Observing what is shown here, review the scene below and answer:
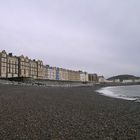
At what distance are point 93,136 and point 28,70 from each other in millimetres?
104088

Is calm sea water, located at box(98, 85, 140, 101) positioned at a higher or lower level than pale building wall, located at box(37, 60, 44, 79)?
lower

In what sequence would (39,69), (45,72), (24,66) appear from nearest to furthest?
(24,66), (39,69), (45,72)

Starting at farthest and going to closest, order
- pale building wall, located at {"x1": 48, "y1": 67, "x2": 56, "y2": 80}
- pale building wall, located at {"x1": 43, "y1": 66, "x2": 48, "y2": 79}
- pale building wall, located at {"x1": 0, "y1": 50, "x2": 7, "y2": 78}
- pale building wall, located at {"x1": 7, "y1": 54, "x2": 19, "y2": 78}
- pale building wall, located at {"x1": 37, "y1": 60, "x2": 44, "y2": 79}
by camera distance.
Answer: pale building wall, located at {"x1": 48, "y1": 67, "x2": 56, "y2": 80} < pale building wall, located at {"x1": 43, "y1": 66, "x2": 48, "y2": 79} < pale building wall, located at {"x1": 37, "y1": 60, "x2": 44, "y2": 79} < pale building wall, located at {"x1": 7, "y1": 54, "x2": 19, "y2": 78} < pale building wall, located at {"x1": 0, "y1": 50, "x2": 7, "y2": 78}

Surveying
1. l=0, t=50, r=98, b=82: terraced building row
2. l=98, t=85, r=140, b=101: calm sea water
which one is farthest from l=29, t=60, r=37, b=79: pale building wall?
l=98, t=85, r=140, b=101: calm sea water

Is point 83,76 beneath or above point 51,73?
beneath

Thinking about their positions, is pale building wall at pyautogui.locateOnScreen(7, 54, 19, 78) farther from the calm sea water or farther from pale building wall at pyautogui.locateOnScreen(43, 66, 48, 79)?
the calm sea water

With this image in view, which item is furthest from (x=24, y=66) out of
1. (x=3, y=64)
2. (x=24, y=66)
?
(x=3, y=64)

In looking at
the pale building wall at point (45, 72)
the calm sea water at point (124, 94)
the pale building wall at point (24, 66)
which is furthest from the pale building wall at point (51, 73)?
the calm sea water at point (124, 94)

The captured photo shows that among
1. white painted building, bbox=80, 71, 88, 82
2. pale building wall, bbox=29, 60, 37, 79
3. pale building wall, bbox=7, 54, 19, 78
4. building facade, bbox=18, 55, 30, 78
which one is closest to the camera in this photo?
pale building wall, bbox=7, 54, 19, 78

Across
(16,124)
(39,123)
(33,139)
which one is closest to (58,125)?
(39,123)

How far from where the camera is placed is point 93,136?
812cm

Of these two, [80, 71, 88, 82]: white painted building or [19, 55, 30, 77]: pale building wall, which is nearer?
[19, 55, 30, 77]: pale building wall

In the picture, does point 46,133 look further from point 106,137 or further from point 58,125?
point 106,137

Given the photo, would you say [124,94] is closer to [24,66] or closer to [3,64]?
[3,64]
